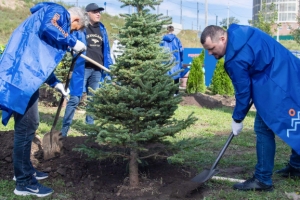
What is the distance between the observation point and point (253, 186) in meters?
3.72

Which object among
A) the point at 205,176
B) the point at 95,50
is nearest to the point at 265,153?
the point at 205,176

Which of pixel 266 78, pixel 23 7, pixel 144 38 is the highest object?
pixel 23 7

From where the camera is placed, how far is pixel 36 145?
191 inches

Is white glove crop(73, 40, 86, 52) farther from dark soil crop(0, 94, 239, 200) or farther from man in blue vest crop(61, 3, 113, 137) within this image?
man in blue vest crop(61, 3, 113, 137)

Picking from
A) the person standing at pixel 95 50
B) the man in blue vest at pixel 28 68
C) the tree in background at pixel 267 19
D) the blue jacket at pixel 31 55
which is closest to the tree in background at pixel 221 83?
the person standing at pixel 95 50

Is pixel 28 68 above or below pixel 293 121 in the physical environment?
above

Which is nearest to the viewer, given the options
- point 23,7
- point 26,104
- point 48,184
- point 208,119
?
point 26,104

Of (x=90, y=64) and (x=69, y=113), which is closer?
(x=69, y=113)

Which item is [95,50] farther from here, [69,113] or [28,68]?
[28,68]

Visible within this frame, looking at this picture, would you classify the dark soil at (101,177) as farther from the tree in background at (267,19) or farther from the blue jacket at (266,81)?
the tree in background at (267,19)

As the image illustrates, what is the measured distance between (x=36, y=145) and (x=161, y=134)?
202cm

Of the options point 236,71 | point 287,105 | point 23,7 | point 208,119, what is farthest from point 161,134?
point 23,7

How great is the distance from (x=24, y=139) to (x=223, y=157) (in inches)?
101

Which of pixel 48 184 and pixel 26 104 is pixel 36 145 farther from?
Result: pixel 26 104
